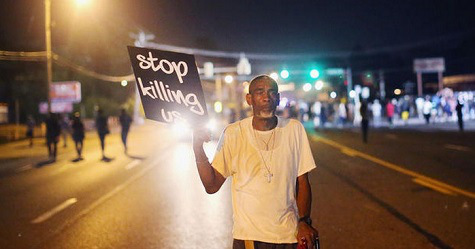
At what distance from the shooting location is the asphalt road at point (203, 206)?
7.22m

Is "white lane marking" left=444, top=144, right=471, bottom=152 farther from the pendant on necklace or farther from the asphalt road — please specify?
the pendant on necklace

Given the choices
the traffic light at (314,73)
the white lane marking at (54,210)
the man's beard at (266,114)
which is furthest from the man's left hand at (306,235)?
the traffic light at (314,73)

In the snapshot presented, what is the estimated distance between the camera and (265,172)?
11.3 feet

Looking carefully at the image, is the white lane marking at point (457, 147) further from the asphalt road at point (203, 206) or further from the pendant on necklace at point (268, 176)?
the pendant on necklace at point (268, 176)

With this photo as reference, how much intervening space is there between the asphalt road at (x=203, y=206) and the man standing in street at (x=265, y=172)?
3354 millimetres

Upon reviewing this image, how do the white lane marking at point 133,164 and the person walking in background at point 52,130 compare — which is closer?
the white lane marking at point 133,164

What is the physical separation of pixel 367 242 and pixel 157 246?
2609 millimetres

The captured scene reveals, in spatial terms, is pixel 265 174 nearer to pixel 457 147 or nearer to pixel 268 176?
pixel 268 176

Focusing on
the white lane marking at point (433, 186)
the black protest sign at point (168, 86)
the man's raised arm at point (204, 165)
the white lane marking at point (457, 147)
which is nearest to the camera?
the man's raised arm at point (204, 165)

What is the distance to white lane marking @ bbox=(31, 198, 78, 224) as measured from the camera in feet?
29.7

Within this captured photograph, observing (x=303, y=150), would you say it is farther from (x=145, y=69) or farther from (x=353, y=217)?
(x=353, y=217)

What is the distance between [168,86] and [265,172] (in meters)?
0.94

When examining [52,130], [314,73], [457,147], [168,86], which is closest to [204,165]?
[168,86]

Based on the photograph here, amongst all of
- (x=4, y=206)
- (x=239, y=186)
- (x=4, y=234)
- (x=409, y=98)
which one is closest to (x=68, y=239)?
(x=4, y=234)
